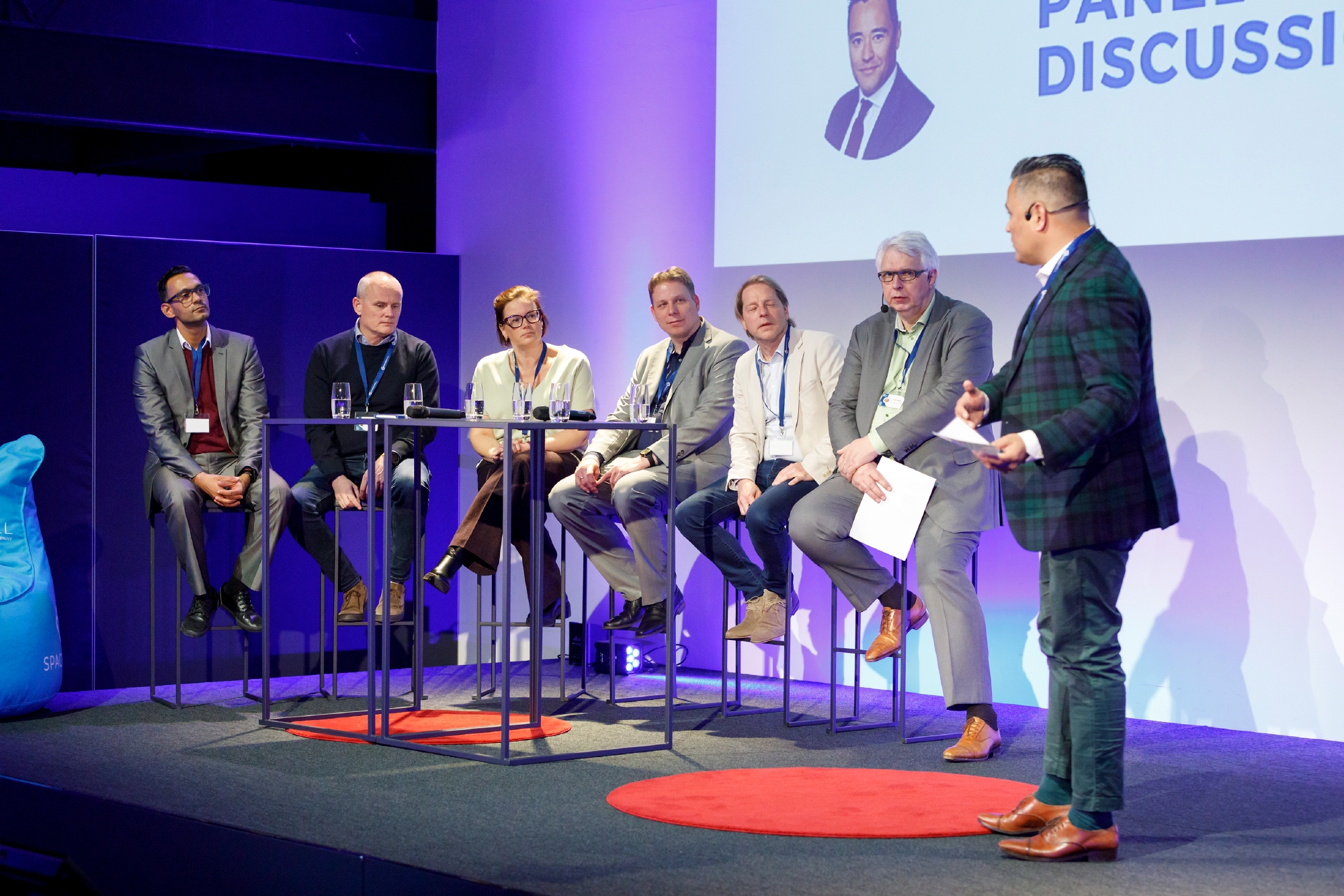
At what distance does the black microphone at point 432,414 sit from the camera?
418 centimetres

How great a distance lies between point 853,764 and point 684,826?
93 cm

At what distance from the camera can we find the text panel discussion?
3.02 meters

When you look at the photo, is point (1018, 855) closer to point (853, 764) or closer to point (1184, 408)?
point (853, 764)

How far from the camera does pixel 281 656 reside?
6035 millimetres

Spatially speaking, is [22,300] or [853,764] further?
[22,300]

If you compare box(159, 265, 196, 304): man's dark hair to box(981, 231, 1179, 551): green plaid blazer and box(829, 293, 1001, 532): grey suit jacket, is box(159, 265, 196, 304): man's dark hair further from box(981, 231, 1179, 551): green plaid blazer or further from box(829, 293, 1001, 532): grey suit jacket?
box(981, 231, 1179, 551): green plaid blazer

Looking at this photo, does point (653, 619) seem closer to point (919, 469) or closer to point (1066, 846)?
point (919, 469)

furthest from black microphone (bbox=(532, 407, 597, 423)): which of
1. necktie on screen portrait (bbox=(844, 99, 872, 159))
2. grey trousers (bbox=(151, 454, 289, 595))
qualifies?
necktie on screen portrait (bbox=(844, 99, 872, 159))

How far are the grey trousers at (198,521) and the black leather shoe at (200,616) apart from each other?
3 centimetres

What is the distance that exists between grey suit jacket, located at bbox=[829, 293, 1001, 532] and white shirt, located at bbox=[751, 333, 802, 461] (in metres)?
0.53

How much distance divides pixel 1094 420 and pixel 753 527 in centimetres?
200

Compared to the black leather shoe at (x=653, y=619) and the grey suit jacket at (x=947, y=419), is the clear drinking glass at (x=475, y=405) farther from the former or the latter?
the grey suit jacket at (x=947, y=419)

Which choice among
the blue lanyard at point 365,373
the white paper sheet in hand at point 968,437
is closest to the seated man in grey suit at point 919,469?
the white paper sheet in hand at point 968,437

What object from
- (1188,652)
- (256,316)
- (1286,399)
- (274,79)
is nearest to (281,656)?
(256,316)
